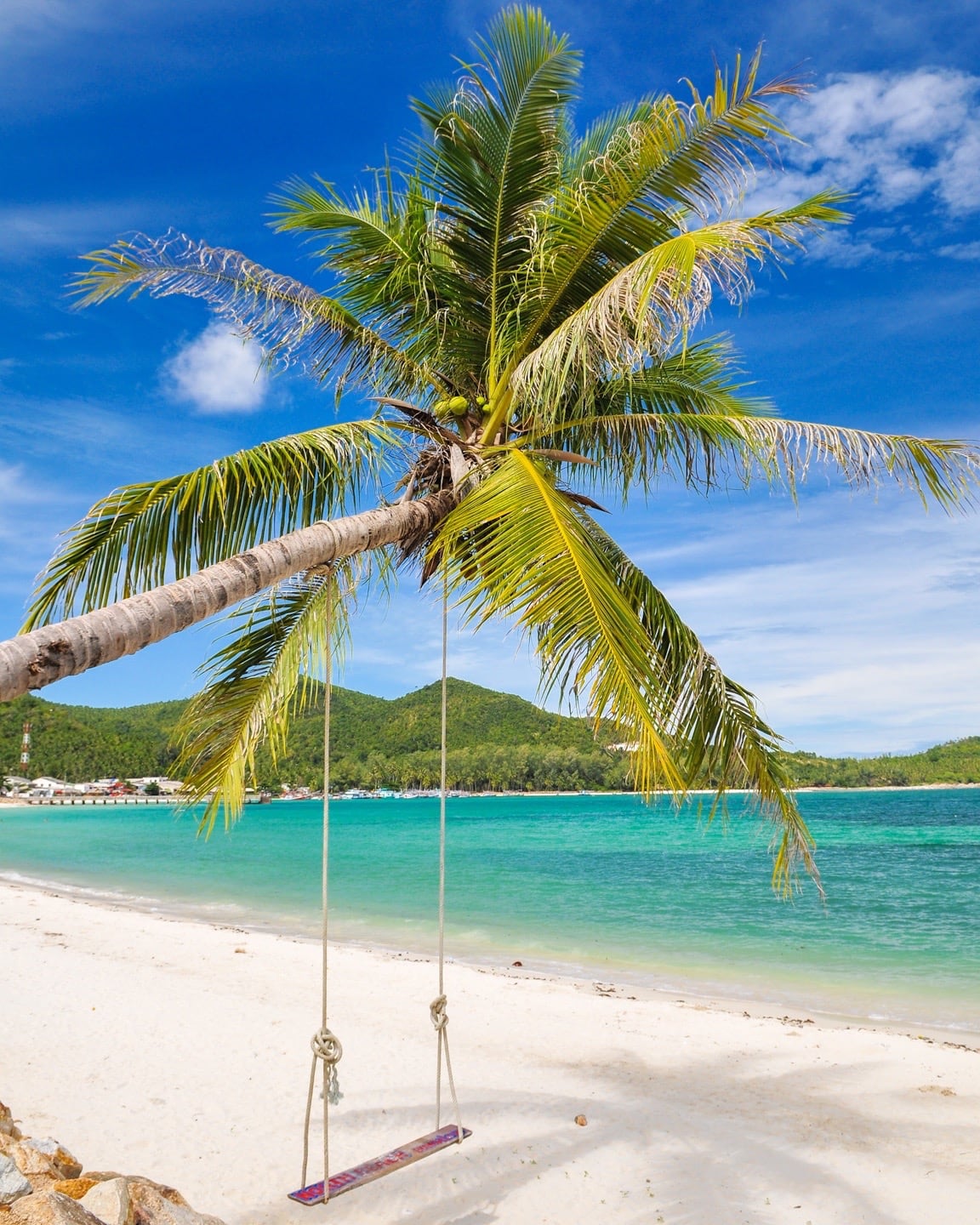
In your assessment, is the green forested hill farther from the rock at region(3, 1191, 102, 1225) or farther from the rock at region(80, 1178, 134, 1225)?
the rock at region(3, 1191, 102, 1225)

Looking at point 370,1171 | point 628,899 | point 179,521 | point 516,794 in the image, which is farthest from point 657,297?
point 516,794

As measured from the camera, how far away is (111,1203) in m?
2.52

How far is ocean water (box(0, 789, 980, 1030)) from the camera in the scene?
11.0 metres

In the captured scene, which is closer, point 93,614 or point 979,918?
point 93,614

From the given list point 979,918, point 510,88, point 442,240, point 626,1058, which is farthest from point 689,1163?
point 979,918

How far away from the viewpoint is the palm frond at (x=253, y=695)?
14.9 feet

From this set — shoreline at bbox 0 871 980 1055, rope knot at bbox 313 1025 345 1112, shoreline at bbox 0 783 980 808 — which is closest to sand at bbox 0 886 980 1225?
shoreline at bbox 0 871 980 1055

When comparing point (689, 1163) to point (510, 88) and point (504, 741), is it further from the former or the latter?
point (504, 741)

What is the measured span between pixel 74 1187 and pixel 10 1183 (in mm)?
365

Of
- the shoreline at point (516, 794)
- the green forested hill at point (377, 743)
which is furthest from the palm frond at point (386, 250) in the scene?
the shoreline at point (516, 794)

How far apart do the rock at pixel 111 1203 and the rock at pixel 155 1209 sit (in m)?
0.04

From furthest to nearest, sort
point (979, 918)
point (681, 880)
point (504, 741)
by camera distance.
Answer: point (504, 741) → point (681, 880) → point (979, 918)

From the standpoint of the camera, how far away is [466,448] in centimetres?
423

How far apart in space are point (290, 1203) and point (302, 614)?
2.76m
